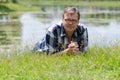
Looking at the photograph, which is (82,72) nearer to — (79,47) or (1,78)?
(1,78)

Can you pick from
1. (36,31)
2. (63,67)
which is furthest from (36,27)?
(63,67)

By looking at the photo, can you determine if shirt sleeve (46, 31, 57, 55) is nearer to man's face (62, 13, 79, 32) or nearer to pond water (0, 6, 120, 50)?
man's face (62, 13, 79, 32)

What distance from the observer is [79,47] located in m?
7.91

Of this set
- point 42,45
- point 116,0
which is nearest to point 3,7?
point 42,45

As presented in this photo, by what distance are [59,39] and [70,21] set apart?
515 millimetres

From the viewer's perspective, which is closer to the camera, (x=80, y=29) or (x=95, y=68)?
(x=95, y=68)

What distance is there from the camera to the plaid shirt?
7.77 m

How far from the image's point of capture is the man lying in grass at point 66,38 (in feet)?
24.7

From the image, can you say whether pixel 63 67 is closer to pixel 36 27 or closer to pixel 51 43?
pixel 51 43

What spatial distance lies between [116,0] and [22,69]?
126 meters

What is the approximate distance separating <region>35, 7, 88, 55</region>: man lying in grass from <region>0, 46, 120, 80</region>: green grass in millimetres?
174

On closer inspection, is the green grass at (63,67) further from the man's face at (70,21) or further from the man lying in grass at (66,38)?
the man's face at (70,21)

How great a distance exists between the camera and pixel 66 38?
7.83 m

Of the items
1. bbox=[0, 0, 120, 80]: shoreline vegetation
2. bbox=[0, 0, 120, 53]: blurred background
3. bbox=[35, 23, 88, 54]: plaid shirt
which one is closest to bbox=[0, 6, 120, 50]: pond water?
bbox=[0, 0, 120, 53]: blurred background
